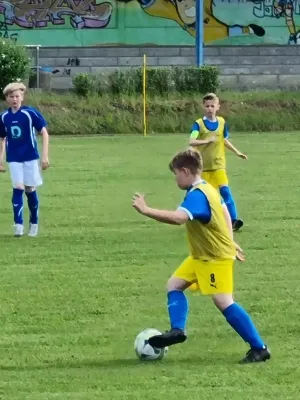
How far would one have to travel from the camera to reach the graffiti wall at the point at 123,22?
43.5 metres

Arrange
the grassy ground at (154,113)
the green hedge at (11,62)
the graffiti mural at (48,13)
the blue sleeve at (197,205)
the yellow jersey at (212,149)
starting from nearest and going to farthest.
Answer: the blue sleeve at (197,205), the yellow jersey at (212,149), the grassy ground at (154,113), the green hedge at (11,62), the graffiti mural at (48,13)

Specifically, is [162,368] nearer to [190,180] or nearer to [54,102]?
[190,180]

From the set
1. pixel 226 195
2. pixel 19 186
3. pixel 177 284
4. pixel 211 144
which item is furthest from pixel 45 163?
pixel 177 284

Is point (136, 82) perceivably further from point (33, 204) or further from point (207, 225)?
point (207, 225)

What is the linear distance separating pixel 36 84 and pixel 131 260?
83.2 feet

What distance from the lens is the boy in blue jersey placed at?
11.7 m

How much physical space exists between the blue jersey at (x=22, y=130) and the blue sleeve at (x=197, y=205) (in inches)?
217

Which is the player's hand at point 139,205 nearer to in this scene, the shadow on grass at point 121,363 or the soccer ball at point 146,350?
the soccer ball at point 146,350

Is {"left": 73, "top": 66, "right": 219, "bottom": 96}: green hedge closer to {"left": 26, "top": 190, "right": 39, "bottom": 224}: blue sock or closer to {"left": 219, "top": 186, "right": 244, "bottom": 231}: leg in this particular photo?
{"left": 219, "top": 186, "right": 244, "bottom": 231}: leg

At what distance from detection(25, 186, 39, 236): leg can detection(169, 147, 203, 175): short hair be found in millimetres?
5586

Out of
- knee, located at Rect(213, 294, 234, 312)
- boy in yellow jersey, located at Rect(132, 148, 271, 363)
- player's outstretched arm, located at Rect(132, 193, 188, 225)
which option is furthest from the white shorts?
player's outstretched arm, located at Rect(132, 193, 188, 225)

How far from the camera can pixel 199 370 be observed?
656 centimetres

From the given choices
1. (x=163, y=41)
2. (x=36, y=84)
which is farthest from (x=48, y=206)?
(x=163, y=41)

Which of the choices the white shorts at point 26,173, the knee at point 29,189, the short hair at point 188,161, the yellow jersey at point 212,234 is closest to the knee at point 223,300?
the yellow jersey at point 212,234
